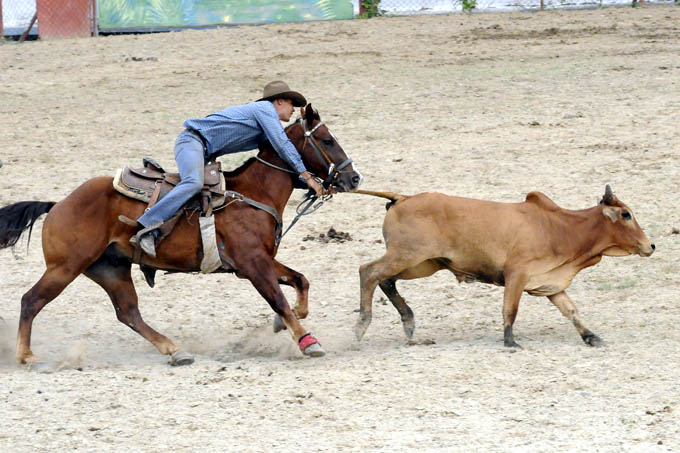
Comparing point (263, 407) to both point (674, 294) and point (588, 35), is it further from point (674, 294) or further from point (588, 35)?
point (588, 35)

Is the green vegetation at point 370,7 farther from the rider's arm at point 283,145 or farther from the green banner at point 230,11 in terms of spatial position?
the rider's arm at point 283,145

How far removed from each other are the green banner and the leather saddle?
42.4ft

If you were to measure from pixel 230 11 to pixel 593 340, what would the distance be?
46.8 feet

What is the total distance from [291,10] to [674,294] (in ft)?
42.4

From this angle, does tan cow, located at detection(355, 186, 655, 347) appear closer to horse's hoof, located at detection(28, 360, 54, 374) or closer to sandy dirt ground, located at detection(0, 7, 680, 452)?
sandy dirt ground, located at detection(0, 7, 680, 452)

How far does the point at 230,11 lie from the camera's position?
20.6 metres

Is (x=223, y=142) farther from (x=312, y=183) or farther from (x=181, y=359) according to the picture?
(x=181, y=359)

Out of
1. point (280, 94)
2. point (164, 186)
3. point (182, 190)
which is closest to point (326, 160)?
point (280, 94)

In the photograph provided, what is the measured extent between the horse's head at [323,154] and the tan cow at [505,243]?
0.44 metres

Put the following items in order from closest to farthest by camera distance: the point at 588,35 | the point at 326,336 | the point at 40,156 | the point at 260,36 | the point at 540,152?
the point at 326,336
the point at 540,152
the point at 40,156
the point at 588,35
the point at 260,36

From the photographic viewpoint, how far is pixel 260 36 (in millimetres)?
19391

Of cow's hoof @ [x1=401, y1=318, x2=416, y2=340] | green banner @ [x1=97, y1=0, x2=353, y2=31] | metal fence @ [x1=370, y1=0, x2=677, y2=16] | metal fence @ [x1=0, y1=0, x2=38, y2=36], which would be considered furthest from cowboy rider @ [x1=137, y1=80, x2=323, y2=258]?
metal fence @ [x1=0, y1=0, x2=38, y2=36]

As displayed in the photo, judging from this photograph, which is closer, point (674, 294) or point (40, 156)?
point (674, 294)

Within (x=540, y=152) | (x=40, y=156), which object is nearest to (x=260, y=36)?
(x=40, y=156)
